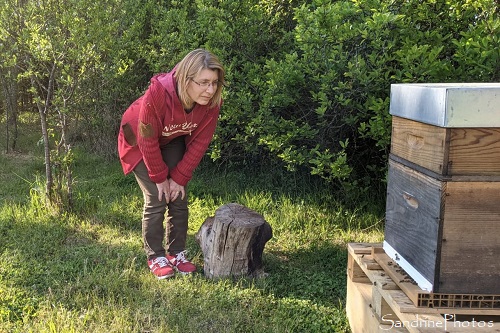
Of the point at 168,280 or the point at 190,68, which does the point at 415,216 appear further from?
the point at 168,280

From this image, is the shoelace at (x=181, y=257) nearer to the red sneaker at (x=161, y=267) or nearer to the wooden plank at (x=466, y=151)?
the red sneaker at (x=161, y=267)

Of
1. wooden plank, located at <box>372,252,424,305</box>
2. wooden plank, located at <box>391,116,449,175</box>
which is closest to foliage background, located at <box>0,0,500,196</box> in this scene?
wooden plank, located at <box>391,116,449,175</box>

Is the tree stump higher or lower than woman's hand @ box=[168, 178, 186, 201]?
lower

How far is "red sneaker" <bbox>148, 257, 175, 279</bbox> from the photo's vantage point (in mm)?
3912

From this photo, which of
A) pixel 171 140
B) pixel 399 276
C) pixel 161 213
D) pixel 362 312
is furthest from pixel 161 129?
pixel 399 276

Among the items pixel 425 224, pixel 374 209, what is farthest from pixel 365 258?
pixel 374 209

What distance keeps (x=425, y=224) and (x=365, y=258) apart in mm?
746

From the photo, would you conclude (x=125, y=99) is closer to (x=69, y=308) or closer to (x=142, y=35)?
(x=142, y=35)

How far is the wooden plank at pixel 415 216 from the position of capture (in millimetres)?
2289

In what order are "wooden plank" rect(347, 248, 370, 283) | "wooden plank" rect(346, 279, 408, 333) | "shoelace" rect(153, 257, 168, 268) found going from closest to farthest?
"wooden plank" rect(346, 279, 408, 333), "wooden plank" rect(347, 248, 370, 283), "shoelace" rect(153, 257, 168, 268)

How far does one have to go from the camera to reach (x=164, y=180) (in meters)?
3.88

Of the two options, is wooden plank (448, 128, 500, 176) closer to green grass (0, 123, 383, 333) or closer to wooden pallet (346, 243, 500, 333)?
wooden pallet (346, 243, 500, 333)

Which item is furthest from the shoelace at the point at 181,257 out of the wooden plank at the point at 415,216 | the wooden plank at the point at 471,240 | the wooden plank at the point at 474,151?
the wooden plank at the point at 474,151

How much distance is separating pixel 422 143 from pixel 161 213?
228cm
